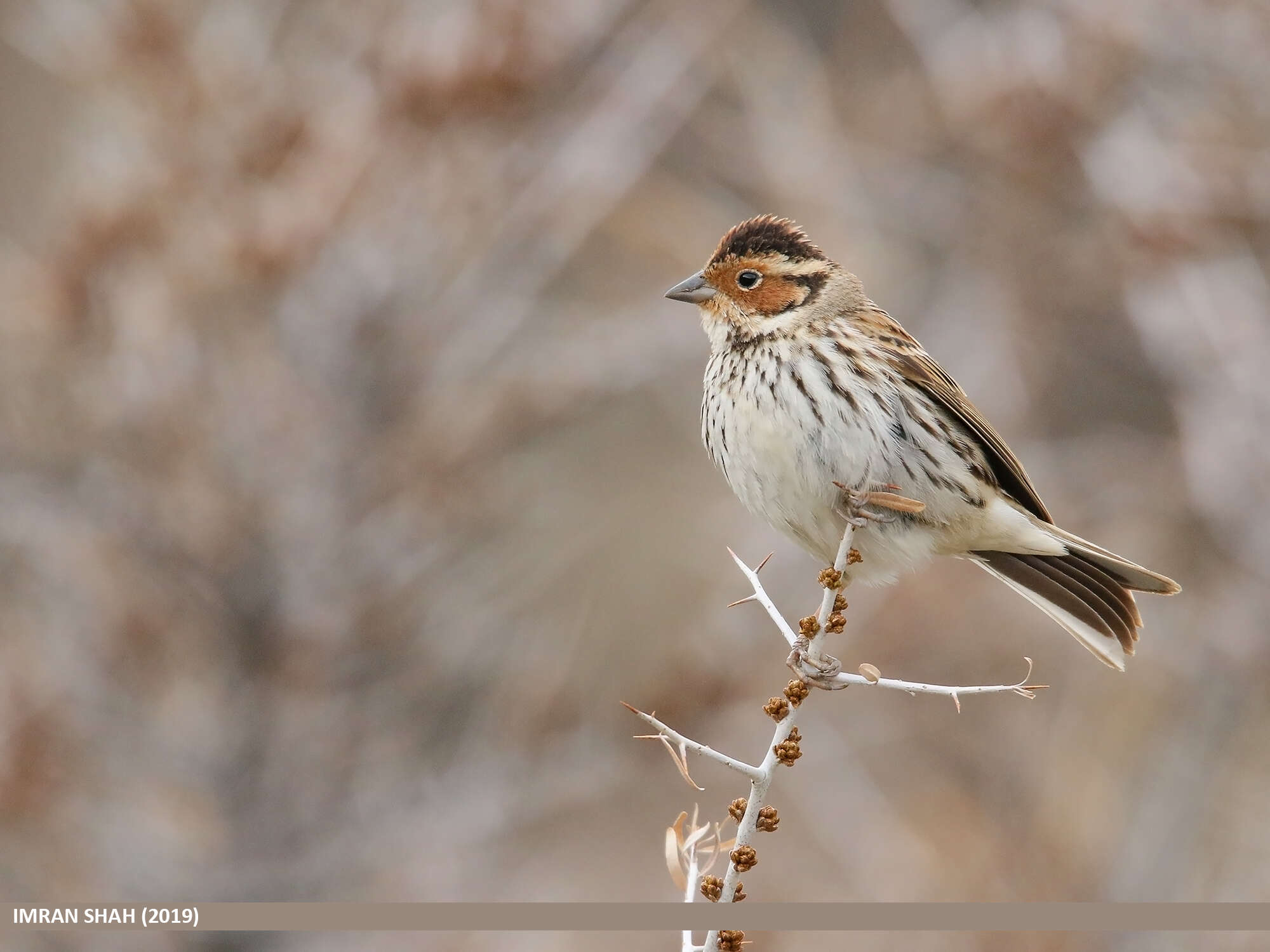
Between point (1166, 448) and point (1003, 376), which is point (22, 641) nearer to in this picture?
point (1003, 376)

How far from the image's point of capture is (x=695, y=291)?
3.72 metres

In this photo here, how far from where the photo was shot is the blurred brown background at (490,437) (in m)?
6.21

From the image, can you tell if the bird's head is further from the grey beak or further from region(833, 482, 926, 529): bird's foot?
region(833, 482, 926, 529): bird's foot

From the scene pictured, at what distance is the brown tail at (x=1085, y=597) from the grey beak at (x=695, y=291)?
117cm

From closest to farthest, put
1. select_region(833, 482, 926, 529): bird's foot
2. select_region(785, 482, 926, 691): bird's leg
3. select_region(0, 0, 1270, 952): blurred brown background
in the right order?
select_region(785, 482, 926, 691): bird's leg → select_region(833, 482, 926, 529): bird's foot → select_region(0, 0, 1270, 952): blurred brown background

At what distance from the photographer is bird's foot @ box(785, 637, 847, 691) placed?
2.44 metres

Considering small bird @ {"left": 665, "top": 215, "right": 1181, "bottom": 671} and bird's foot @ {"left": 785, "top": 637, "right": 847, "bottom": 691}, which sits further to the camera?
small bird @ {"left": 665, "top": 215, "right": 1181, "bottom": 671}

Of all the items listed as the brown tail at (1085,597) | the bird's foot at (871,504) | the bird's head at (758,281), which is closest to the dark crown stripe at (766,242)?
the bird's head at (758,281)

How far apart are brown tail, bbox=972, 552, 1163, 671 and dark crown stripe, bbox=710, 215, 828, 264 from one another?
110 centimetres

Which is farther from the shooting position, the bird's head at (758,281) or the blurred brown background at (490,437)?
the blurred brown background at (490,437)

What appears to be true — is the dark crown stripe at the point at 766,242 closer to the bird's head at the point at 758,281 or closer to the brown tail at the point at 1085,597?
the bird's head at the point at 758,281

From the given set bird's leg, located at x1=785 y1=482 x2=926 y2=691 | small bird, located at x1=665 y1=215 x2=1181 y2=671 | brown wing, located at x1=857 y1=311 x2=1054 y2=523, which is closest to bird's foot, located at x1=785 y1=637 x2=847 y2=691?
bird's leg, located at x1=785 y1=482 x2=926 y2=691

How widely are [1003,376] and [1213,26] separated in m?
1.91

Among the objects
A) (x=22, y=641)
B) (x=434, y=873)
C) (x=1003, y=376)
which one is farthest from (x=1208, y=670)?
(x=22, y=641)
